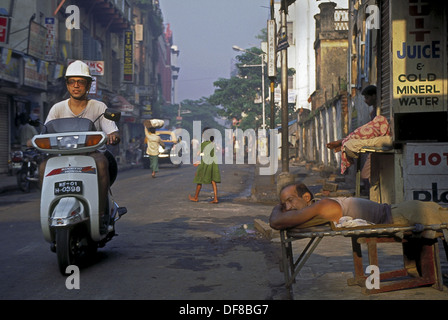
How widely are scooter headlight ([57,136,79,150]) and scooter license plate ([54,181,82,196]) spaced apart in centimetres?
33

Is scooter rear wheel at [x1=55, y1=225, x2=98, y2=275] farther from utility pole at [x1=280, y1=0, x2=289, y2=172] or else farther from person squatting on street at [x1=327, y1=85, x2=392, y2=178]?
utility pole at [x1=280, y1=0, x2=289, y2=172]

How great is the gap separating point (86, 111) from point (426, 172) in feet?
13.7

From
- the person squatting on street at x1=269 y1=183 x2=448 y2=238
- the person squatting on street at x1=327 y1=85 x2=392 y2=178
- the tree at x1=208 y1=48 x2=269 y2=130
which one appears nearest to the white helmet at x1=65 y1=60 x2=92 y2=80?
the person squatting on street at x1=269 y1=183 x2=448 y2=238

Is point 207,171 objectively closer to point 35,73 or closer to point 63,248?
point 63,248

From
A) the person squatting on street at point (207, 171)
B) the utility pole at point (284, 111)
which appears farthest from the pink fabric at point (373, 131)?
the utility pole at point (284, 111)

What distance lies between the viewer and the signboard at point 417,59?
778 cm

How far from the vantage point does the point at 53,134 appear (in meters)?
5.55

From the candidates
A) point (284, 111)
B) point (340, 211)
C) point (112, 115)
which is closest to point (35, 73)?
point (284, 111)

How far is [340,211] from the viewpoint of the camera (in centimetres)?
456

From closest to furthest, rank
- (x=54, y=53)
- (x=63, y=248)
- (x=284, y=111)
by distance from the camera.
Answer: (x=63, y=248) → (x=284, y=111) → (x=54, y=53)
